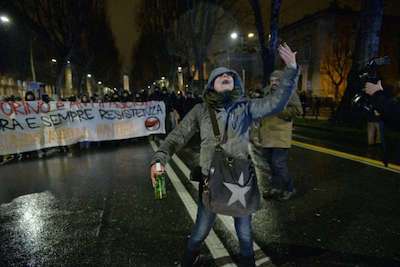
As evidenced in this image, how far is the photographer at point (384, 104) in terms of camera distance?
2670 millimetres

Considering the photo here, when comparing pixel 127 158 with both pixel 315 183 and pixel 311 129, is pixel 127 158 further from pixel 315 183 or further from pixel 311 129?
pixel 311 129

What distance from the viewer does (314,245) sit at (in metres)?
3.39

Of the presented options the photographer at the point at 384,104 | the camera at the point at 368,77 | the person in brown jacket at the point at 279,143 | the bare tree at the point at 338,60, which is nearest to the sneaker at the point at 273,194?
the person in brown jacket at the point at 279,143

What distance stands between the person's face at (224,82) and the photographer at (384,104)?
47.8 inches

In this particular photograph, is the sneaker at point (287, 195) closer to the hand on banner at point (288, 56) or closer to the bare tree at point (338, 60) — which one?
the hand on banner at point (288, 56)

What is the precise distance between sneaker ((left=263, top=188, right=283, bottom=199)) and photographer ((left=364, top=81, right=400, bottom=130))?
8.05 ft

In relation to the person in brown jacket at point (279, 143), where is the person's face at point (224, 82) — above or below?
above

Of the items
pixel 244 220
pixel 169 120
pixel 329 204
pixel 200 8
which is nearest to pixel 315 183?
pixel 329 204

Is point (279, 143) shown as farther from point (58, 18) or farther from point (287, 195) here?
point (58, 18)

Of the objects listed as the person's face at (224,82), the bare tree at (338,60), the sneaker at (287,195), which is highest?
the bare tree at (338,60)

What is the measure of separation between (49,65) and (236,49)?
2532cm

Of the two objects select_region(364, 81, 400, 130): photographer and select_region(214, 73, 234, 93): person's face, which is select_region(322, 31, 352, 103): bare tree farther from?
select_region(214, 73, 234, 93): person's face

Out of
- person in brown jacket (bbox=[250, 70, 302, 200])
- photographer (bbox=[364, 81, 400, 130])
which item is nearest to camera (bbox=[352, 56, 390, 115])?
photographer (bbox=[364, 81, 400, 130])

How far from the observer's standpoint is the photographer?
2670 mm
